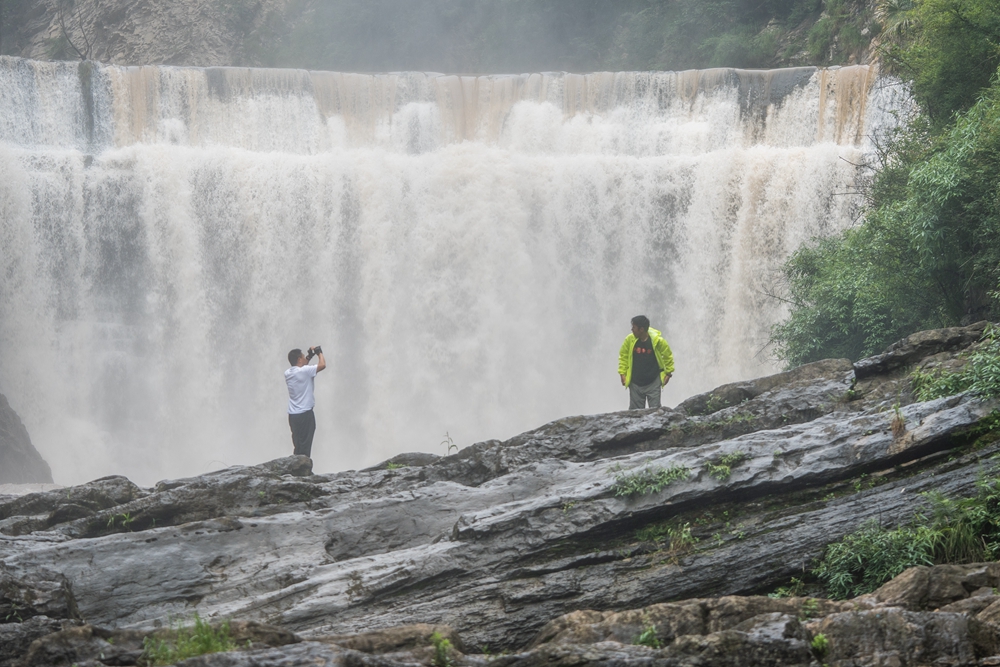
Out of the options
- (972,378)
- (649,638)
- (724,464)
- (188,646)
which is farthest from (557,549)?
(972,378)

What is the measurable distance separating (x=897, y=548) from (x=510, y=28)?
106ft

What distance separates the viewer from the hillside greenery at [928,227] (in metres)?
13.0

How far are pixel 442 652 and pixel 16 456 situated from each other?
658 inches

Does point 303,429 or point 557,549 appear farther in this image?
point 303,429

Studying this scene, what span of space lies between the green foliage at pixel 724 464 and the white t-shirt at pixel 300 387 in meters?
5.17

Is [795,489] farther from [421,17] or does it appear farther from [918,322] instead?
[421,17]

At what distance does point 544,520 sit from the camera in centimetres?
930

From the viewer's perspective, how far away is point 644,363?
1188cm

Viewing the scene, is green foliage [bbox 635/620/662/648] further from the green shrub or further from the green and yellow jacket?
the green and yellow jacket

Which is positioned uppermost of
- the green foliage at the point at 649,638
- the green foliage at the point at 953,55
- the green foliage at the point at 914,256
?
the green foliage at the point at 953,55

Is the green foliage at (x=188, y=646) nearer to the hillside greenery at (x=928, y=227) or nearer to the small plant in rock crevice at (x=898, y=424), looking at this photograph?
the small plant in rock crevice at (x=898, y=424)

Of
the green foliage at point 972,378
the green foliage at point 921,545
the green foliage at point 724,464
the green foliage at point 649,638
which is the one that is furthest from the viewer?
the green foliage at point 724,464

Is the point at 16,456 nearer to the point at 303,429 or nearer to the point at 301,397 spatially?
the point at 303,429

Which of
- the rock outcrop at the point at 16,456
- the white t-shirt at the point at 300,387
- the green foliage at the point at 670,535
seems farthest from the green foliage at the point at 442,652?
the rock outcrop at the point at 16,456
